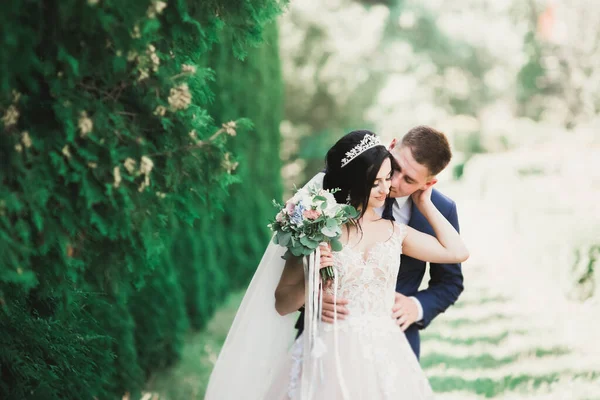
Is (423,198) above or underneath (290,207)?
above

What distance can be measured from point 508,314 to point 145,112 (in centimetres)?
753

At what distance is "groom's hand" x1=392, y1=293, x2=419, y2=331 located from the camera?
386 centimetres

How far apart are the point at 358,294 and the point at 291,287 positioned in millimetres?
322

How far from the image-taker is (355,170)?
11.4ft

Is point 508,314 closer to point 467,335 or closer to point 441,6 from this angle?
point 467,335

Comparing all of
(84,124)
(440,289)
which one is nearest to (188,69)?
(84,124)

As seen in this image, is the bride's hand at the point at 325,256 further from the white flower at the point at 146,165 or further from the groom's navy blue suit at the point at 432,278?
the white flower at the point at 146,165

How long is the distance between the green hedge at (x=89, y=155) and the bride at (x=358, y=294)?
0.68 m

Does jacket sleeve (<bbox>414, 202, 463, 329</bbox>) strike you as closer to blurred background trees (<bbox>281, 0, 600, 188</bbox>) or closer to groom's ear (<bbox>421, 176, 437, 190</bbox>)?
groom's ear (<bbox>421, 176, 437, 190</bbox>)

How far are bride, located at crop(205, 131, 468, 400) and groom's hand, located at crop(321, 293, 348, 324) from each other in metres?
0.03

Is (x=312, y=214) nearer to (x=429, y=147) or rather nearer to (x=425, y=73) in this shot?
(x=429, y=147)

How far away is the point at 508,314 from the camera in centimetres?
940

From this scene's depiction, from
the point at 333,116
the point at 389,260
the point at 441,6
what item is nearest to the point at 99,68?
the point at 389,260

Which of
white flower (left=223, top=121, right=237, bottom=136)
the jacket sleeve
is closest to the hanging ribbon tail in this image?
white flower (left=223, top=121, right=237, bottom=136)
